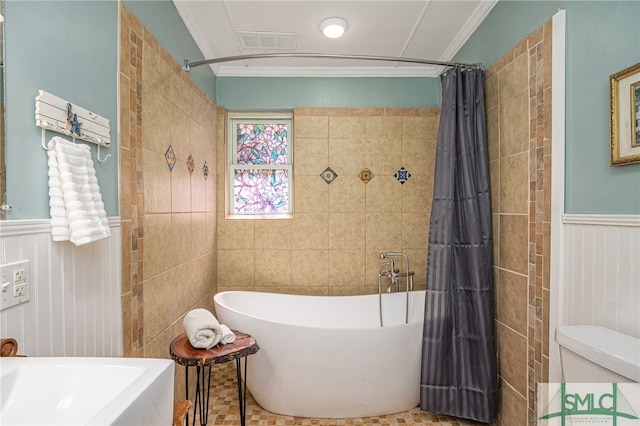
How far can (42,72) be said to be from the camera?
3.35ft

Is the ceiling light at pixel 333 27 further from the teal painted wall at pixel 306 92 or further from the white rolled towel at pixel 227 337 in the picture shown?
the white rolled towel at pixel 227 337

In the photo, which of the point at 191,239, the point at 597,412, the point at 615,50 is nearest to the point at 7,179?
the point at 191,239

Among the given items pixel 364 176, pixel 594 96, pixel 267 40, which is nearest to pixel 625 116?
pixel 594 96

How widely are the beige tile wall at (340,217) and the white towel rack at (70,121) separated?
5.56 ft

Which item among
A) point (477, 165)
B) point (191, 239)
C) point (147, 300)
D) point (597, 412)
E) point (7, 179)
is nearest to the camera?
point (7, 179)

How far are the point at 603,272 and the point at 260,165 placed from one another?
2.58 meters

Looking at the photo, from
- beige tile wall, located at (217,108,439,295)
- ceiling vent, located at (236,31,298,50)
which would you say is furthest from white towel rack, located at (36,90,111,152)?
beige tile wall, located at (217,108,439,295)

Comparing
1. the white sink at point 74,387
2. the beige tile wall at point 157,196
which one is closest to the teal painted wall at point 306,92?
the beige tile wall at point 157,196

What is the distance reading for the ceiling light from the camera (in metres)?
2.20

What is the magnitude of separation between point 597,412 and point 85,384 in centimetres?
149

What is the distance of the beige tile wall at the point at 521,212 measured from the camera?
5.16ft

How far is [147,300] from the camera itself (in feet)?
5.49

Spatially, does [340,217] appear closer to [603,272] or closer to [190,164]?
[190,164]

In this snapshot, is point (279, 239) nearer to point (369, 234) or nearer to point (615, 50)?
point (369, 234)
